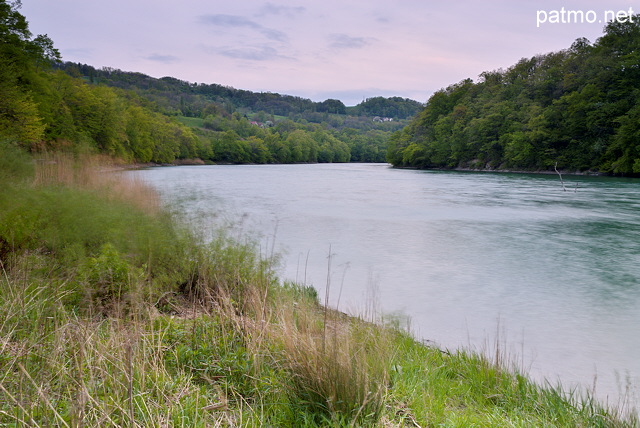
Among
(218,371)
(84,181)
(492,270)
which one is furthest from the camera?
(84,181)

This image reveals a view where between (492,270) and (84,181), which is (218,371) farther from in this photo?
(84,181)

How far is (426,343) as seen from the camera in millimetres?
6625

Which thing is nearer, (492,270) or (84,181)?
(492,270)

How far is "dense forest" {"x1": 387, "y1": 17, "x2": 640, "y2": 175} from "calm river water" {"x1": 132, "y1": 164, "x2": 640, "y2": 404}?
89.7 feet

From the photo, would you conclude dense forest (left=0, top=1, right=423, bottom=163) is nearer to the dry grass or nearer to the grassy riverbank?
the dry grass

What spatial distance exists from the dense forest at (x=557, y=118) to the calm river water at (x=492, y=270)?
2735cm

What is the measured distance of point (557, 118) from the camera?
181 ft

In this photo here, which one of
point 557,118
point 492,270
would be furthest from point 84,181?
point 557,118

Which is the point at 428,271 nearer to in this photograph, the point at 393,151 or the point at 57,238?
the point at 57,238

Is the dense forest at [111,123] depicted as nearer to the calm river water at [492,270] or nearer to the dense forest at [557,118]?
the calm river water at [492,270]

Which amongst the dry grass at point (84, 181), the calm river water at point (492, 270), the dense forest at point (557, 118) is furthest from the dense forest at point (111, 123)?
the dense forest at point (557, 118)

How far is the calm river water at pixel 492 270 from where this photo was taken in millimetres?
6914

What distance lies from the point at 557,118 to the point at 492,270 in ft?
168

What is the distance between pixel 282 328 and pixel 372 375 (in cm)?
121
